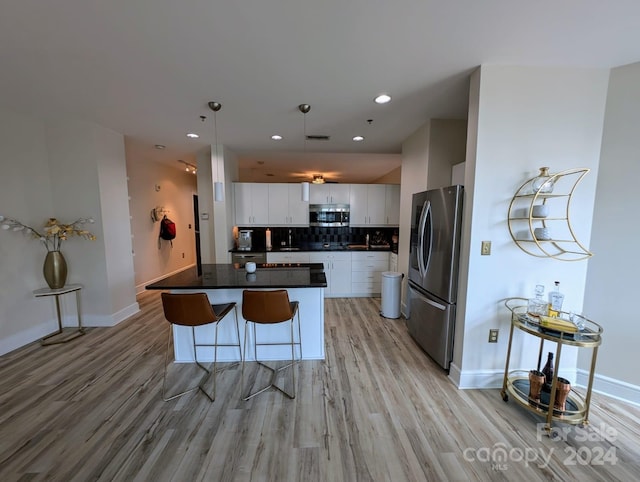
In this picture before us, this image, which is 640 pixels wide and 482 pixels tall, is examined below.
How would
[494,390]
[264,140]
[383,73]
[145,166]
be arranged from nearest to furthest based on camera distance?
[383,73], [494,390], [264,140], [145,166]

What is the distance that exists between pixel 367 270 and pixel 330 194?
1.66m

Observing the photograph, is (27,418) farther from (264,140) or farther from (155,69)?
(264,140)

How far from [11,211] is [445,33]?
15.3ft

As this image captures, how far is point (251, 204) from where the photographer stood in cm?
480

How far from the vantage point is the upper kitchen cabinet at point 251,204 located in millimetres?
4754

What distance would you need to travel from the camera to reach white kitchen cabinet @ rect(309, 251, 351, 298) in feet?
15.2

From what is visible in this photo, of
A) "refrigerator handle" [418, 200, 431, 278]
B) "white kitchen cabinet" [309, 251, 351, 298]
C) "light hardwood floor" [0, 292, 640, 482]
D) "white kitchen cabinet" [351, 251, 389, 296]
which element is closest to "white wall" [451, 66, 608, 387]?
"refrigerator handle" [418, 200, 431, 278]

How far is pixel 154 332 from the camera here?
3289mm

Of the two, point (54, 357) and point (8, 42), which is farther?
point (54, 357)

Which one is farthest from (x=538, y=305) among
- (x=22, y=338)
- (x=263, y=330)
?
(x=22, y=338)

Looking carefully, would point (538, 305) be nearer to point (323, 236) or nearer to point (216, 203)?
point (323, 236)

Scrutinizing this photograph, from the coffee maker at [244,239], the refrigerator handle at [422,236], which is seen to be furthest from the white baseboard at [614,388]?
the coffee maker at [244,239]

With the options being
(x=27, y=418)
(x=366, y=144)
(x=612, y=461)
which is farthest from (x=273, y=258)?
(x=612, y=461)

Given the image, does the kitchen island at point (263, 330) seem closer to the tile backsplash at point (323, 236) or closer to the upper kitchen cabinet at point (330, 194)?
the upper kitchen cabinet at point (330, 194)
